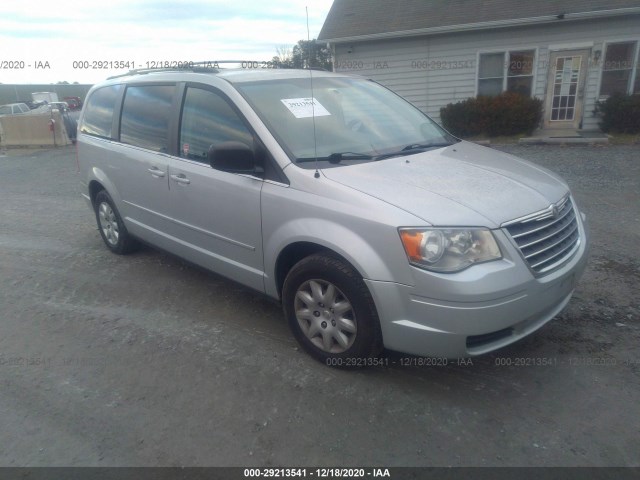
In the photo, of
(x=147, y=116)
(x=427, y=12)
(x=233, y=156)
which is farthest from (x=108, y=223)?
(x=427, y=12)

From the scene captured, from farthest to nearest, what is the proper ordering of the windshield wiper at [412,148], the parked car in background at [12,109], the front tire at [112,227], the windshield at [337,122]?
the parked car in background at [12,109] → the front tire at [112,227] → the windshield wiper at [412,148] → the windshield at [337,122]

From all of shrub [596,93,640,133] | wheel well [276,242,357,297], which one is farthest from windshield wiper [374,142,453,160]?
shrub [596,93,640,133]

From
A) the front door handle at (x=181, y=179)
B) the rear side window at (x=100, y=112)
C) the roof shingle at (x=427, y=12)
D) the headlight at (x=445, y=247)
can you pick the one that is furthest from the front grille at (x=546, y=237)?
the roof shingle at (x=427, y=12)

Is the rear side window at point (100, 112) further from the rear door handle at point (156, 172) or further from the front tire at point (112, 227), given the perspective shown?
the rear door handle at point (156, 172)

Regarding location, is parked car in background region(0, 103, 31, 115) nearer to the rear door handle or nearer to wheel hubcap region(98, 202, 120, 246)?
wheel hubcap region(98, 202, 120, 246)

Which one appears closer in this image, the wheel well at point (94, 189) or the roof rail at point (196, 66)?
the roof rail at point (196, 66)

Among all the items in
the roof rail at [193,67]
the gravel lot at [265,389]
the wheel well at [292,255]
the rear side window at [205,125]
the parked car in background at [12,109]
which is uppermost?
the roof rail at [193,67]

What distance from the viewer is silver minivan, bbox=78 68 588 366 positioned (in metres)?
2.80

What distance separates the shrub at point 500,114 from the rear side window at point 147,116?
35.2 ft

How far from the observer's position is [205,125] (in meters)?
3.99

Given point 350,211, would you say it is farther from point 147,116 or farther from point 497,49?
point 497,49

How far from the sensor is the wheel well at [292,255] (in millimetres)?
3258

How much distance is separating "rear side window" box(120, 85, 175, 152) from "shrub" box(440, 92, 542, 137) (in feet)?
35.2

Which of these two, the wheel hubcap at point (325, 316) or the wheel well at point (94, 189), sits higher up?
the wheel well at point (94, 189)
